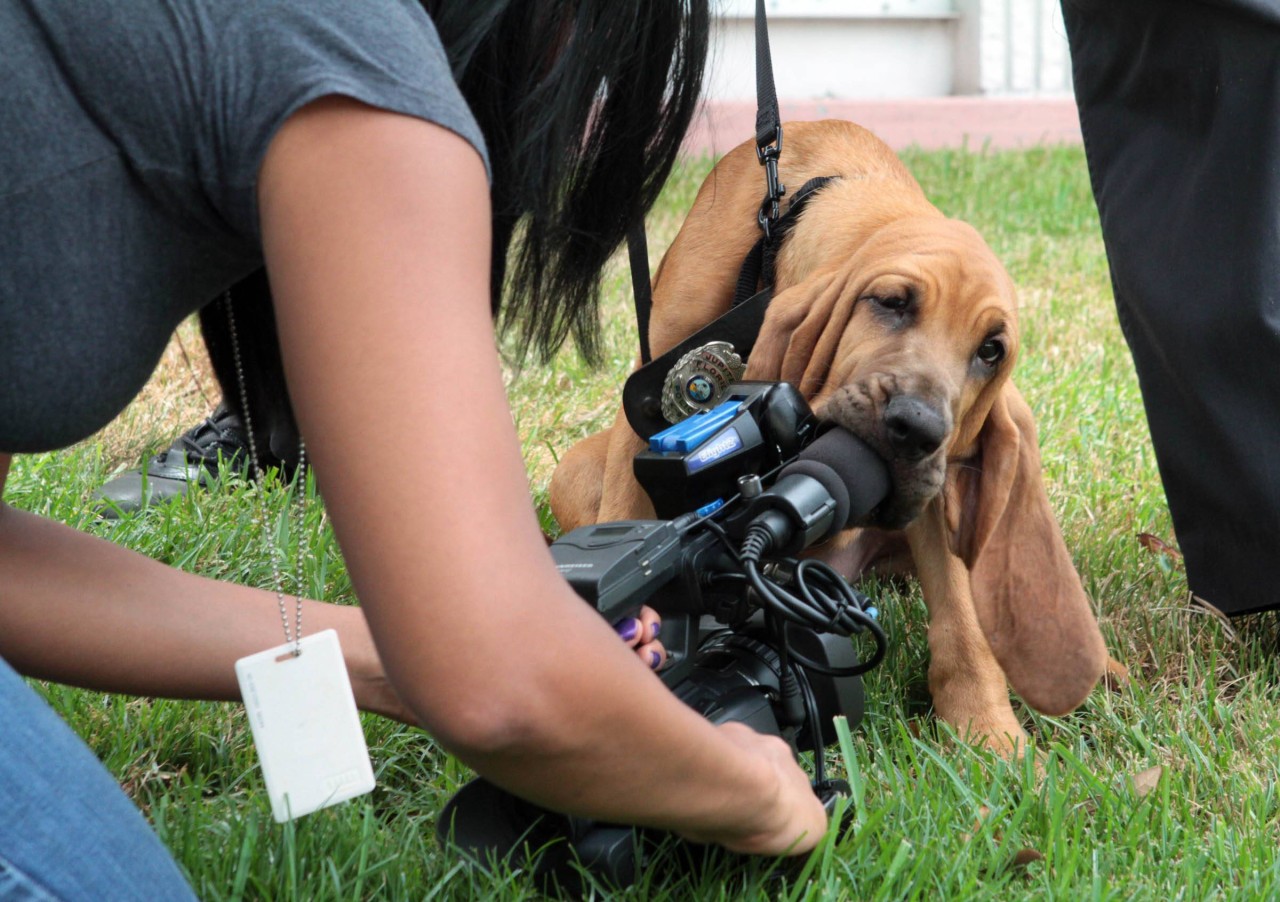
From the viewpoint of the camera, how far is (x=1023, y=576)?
2164mm

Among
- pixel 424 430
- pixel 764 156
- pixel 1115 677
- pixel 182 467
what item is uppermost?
pixel 424 430

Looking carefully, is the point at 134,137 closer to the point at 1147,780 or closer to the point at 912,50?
the point at 1147,780

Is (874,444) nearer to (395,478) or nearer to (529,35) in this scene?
(529,35)

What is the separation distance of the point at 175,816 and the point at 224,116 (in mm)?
966

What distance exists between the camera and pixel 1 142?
3.48ft

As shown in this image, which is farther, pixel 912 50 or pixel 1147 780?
pixel 912 50

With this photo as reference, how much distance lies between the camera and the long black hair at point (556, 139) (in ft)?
4.37

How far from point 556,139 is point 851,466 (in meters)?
0.59

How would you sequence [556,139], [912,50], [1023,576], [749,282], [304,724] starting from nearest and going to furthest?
[556,139]
[304,724]
[1023,576]
[749,282]
[912,50]

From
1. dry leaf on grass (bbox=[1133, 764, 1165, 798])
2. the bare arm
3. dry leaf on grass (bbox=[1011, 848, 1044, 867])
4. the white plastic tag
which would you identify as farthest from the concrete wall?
the bare arm

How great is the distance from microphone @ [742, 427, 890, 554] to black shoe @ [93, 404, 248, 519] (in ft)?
4.28

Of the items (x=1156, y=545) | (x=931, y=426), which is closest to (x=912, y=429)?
(x=931, y=426)

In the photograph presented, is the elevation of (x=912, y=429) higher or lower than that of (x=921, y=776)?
higher

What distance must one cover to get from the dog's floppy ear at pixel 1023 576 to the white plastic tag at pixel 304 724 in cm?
106
